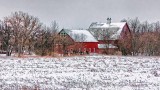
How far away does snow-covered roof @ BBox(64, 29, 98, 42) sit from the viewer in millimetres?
106081

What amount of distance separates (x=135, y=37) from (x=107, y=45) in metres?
8.73

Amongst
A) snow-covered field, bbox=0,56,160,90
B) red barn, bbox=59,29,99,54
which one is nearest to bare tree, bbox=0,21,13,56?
red barn, bbox=59,29,99,54

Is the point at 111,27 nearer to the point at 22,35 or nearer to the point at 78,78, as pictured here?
the point at 22,35

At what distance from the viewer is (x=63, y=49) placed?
84.8 m

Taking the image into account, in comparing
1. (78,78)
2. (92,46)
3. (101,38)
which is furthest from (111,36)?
(78,78)

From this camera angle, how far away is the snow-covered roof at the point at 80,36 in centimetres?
10608

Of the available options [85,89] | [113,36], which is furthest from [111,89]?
[113,36]

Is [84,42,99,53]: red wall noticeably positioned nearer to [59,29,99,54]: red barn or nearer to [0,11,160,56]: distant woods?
[59,29,99,54]: red barn

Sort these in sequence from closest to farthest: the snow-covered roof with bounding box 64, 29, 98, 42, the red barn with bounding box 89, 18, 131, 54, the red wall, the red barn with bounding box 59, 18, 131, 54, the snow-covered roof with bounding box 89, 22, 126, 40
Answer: the red barn with bounding box 89, 18, 131, 54 → the red barn with bounding box 59, 18, 131, 54 → the snow-covered roof with bounding box 64, 29, 98, 42 → the red wall → the snow-covered roof with bounding box 89, 22, 126, 40

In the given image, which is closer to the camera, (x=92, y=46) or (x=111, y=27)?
(x=92, y=46)

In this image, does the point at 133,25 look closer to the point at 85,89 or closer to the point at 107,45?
the point at 107,45

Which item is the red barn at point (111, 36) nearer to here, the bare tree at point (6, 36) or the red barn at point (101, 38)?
the red barn at point (101, 38)

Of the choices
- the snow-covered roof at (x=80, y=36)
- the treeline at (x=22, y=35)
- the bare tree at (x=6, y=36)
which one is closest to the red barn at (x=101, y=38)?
the snow-covered roof at (x=80, y=36)

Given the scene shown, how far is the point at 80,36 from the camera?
10800 centimetres
